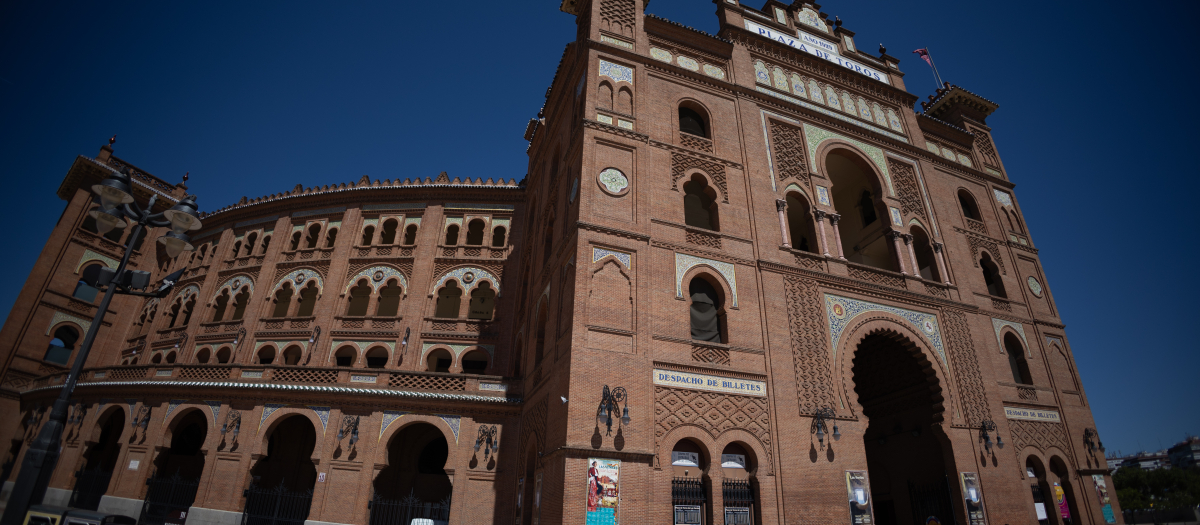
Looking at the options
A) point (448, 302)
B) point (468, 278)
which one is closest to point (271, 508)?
point (448, 302)

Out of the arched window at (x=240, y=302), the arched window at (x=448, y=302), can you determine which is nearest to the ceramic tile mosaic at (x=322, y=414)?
the arched window at (x=448, y=302)

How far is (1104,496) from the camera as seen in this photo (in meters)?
17.3

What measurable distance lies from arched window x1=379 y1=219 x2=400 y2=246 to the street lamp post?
1653cm

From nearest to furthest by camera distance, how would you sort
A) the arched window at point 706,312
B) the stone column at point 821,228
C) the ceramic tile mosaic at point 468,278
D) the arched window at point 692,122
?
1. the arched window at point 706,312
2. the stone column at point 821,228
3. the arched window at point 692,122
4. the ceramic tile mosaic at point 468,278

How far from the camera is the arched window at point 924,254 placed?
19.1 meters

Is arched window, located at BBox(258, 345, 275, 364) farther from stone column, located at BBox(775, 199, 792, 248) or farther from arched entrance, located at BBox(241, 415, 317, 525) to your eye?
stone column, located at BBox(775, 199, 792, 248)

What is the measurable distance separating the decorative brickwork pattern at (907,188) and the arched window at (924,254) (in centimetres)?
58

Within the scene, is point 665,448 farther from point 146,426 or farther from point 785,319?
point 146,426

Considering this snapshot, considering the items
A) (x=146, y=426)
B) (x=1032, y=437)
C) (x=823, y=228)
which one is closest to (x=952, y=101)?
(x=823, y=228)

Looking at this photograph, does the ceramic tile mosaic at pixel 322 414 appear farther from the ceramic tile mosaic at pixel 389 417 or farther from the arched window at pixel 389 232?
the arched window at pixel 389 232

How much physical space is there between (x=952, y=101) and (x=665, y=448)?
21406 millimetres

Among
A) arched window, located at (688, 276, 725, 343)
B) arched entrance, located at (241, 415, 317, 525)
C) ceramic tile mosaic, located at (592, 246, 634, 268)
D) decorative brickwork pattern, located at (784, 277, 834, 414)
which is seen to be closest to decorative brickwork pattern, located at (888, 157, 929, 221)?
decorative brickwork pattern, located at (784, 277, 834, 414)

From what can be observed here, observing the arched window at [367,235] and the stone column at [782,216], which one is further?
the arched window at [367,235]

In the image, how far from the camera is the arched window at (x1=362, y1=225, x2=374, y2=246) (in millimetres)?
25062
